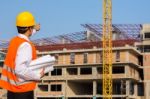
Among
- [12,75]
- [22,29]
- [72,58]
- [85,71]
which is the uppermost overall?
[22,29]

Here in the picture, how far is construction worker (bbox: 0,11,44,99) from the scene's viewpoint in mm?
2633

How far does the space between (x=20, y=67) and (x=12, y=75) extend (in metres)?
0.08

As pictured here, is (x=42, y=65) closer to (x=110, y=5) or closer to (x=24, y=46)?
(x=24, y=46)

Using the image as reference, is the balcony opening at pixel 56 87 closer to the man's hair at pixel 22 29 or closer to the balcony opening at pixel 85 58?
the balcony opening at pixel 85 58

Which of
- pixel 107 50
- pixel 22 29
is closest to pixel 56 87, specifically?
pixel 107 50

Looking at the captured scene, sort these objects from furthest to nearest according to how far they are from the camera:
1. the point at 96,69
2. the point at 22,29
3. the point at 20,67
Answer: the point at 96,69, the point at 22,29, the point at 20,67

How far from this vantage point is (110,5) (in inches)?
2376

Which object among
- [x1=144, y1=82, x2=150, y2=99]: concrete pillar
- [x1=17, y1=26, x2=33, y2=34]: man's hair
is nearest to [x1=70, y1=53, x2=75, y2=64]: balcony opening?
[x1=144, y1=82, x2=150, y2=99]: concrete pillar

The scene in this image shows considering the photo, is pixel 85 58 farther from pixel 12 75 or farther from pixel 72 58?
pixel 12 75

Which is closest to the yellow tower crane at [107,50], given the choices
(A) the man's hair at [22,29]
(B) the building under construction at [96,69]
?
(B) the building under construction at [96,69]

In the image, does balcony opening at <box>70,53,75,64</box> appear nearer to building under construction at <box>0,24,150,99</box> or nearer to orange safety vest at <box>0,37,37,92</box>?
building under construction at <box>0,24,150,99</box>

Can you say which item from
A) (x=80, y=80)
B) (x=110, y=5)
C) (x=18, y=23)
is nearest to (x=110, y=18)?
(x=110, y=5)

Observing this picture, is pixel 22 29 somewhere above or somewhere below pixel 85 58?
above

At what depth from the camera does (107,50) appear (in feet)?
198
